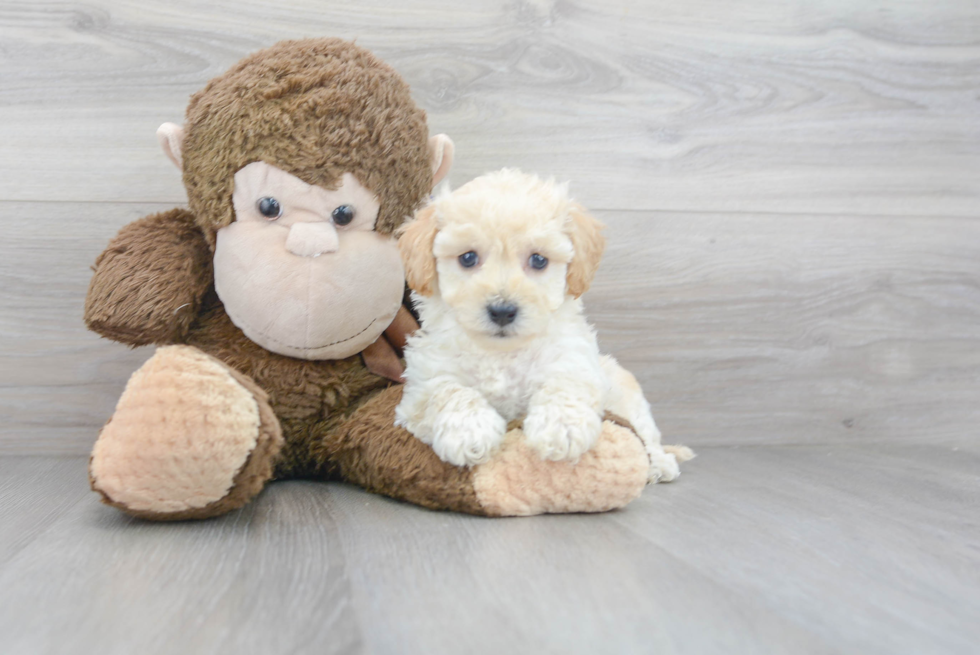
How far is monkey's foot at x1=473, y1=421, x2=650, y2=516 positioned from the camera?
853mm

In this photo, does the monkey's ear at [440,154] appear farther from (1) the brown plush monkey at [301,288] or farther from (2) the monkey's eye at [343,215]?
(2) the monkey's eye at [343,215]

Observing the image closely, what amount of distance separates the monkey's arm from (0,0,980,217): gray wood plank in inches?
10.3

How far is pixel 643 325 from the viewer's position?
1373 millimetres

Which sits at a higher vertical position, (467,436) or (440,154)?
→ (440,154)

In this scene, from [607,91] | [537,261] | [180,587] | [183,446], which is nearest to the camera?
[180,587]

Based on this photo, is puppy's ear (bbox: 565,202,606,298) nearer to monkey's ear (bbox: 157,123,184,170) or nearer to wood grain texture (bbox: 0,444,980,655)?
wood grain texture (bbox: 0,444,980,655)

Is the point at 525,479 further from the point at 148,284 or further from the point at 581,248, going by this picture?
the point at 148,284

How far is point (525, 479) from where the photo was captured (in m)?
0.85

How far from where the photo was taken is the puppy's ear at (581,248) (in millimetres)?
879

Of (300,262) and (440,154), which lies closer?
(300,262)

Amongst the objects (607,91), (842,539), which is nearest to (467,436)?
(842,539)

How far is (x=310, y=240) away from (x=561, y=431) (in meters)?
0.38

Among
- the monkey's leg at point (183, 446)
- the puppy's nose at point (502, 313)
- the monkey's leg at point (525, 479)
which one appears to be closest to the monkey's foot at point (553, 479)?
the monkey's leg at point (525, 479)

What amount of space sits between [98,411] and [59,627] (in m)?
0.75
